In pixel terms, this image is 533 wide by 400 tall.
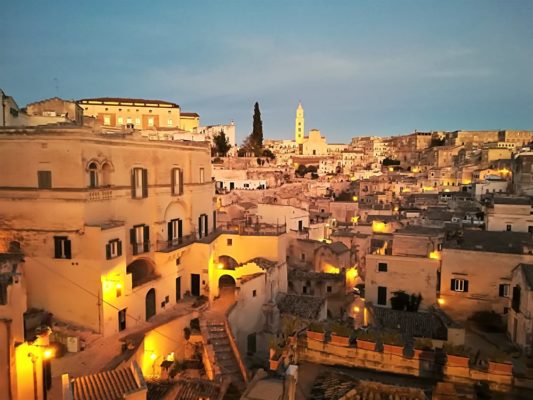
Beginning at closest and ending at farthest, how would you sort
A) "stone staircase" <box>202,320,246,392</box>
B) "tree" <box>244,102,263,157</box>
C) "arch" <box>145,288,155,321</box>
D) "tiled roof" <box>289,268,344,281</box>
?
1. "stone staircase" <box>202,320,246,392</box>
2. "arch" <box>145,288,155,321</box>
3. "tiled roof" <box>289,268,344,281</box>
4. "tree" <box>244,102,263,157</box>

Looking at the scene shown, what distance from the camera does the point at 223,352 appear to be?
19.3 metres

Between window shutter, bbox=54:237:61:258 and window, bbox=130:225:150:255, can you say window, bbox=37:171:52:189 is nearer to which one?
window shutter, bbox=54:237:61:258

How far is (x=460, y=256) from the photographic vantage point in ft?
76.5

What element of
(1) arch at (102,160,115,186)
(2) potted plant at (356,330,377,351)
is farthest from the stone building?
(2) potted plant at (356,330,377,351)

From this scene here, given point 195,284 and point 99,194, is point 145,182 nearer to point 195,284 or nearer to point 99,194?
point 99,194

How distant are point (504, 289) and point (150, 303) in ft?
60.4

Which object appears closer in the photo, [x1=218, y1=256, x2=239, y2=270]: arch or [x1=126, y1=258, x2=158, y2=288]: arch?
[x1=126, y1=258, x2=158, y2=288]: arch

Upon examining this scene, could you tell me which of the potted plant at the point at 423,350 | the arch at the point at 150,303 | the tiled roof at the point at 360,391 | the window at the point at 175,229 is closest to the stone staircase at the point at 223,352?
the arch at the point at 150,303

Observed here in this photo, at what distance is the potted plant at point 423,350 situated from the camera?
9.59 metres

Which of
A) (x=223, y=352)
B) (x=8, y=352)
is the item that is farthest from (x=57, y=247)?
(x=223, y=352)

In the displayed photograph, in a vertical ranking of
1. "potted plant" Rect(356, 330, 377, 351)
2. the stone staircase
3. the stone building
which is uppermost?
the stone building

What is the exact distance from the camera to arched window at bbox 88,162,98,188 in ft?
61.4

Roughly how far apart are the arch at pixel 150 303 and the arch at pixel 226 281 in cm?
553

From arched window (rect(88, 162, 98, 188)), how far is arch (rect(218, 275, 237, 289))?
34.5ft
